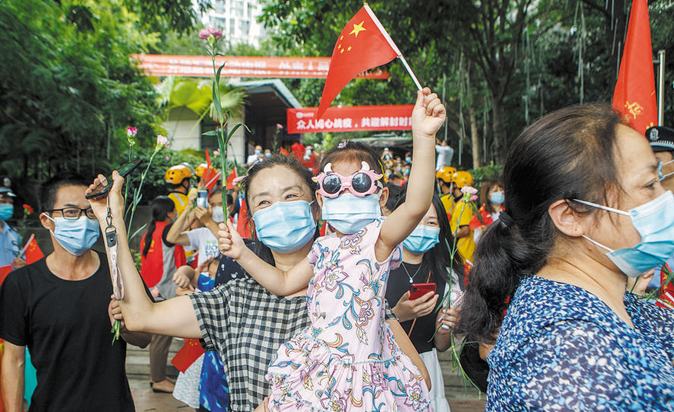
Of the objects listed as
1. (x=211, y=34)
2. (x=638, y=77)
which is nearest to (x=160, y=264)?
(x=211, y=34)

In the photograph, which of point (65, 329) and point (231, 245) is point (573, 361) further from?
point (65, 329)

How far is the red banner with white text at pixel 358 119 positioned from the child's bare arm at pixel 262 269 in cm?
1203

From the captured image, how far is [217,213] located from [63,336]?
8.39ft

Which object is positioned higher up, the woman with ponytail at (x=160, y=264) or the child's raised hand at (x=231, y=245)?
the child's raised hand at (x=231, y=245)

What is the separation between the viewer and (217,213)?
4715 millimetres

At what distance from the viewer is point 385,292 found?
2062 millimetres

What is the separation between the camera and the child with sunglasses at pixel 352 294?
1.54 m

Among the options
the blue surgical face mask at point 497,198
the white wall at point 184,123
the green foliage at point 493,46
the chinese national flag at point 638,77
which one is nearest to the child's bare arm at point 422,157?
the chinese national flag at point 638,77

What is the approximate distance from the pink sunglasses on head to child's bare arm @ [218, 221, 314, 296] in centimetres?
31

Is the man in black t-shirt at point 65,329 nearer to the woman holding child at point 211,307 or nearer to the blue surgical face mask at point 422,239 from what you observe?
the woman holding child at point 211,307

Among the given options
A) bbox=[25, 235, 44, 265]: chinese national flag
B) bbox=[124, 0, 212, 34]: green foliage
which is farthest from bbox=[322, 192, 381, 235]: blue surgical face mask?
bbox=[124, 0, 212, 34]: green foliage

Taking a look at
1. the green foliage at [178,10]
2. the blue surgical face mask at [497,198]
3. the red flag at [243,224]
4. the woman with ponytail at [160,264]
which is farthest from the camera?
the green foliage at [178,10]

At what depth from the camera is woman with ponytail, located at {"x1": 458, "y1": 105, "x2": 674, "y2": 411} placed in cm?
98

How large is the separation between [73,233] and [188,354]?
86 cm
